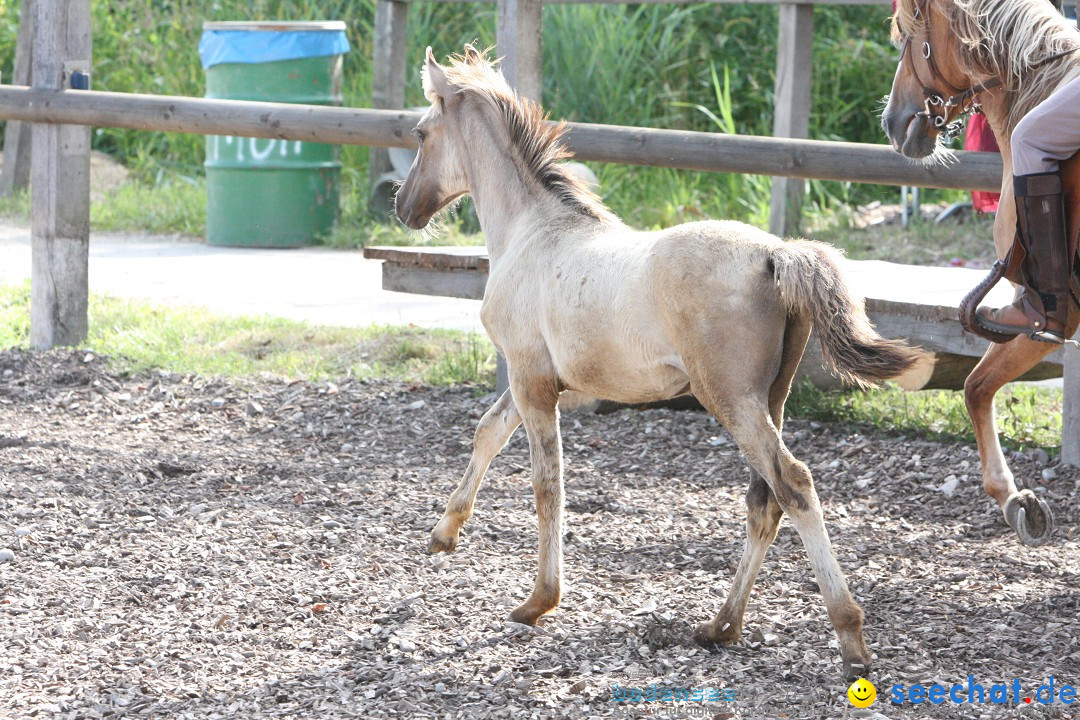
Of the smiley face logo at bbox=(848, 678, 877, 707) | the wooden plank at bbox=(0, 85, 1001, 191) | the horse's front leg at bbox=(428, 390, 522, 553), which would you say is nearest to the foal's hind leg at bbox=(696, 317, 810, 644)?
the smiley face logo at bbox=(848, 678, 877, 707)

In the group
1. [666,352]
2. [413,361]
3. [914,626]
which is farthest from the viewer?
[413,361]

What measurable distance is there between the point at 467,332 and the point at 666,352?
4.27 meters

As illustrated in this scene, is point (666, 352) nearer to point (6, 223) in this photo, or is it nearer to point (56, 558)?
point (56, 558)

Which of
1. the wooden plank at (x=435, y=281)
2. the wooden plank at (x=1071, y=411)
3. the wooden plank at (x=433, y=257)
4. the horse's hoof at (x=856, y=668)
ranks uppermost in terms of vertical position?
the wooden plank at (x=433, y=257)

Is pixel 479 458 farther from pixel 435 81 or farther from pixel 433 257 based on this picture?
pixel 433 257

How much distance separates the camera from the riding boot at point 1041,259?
368 cm

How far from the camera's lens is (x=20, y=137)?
1247cm

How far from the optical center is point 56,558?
434 centimetres

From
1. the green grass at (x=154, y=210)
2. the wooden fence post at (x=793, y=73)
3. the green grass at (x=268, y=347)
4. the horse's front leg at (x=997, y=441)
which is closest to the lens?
the horse's front leg at (x=997, y=441)

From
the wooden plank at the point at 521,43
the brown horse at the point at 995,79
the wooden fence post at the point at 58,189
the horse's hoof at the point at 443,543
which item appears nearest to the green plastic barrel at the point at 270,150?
the wooden fence post at the point at 58,189

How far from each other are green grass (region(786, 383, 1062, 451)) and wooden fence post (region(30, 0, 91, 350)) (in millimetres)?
4007

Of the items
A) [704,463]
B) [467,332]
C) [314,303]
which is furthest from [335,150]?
[704,463]

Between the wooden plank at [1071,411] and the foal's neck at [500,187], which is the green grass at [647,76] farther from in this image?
the foal's neck at [500,187]

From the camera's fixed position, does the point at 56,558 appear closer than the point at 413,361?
Yes
